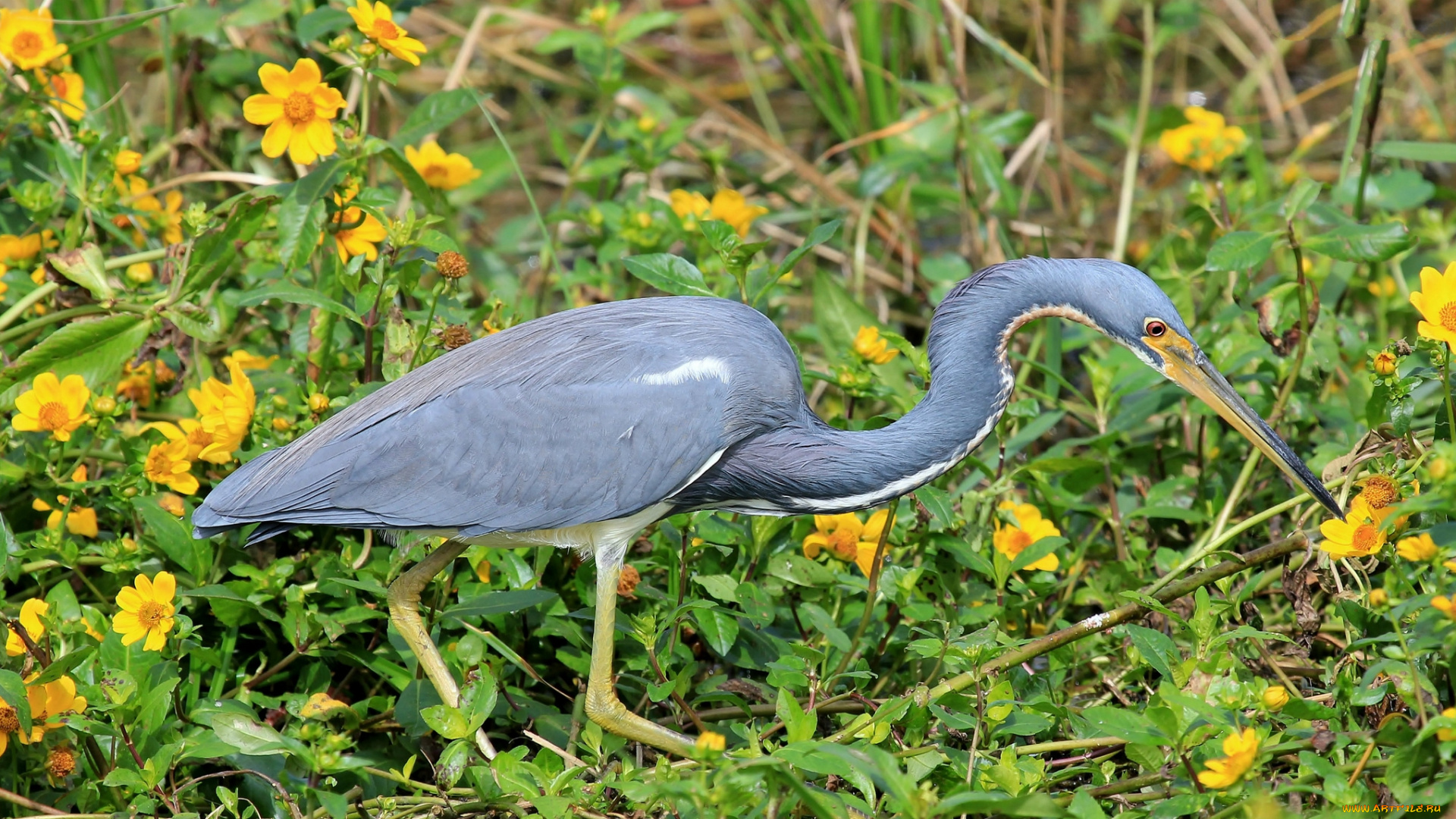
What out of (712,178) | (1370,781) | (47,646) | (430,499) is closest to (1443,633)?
(1370,781)

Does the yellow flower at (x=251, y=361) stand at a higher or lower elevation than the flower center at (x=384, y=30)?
lower

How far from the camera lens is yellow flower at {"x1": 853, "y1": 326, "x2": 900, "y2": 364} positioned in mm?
3403

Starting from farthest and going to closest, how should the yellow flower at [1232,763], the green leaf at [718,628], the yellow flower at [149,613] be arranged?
1. the green leaf at [718,628]
2. the yellow flower at [149,613]
3. the yellow flower at [1232,763]

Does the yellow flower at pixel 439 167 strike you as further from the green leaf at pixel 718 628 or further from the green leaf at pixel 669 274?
the green leaf at pixel 718 628

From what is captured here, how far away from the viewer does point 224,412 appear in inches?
132

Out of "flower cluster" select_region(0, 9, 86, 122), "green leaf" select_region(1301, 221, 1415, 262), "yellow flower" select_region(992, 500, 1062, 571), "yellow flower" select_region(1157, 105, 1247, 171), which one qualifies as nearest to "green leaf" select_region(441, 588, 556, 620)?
"yellow flower" select_region(992, 500, 1062, 571)

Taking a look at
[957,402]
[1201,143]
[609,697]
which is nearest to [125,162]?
[609,697]

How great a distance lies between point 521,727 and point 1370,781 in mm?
1913

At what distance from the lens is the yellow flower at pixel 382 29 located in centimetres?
324

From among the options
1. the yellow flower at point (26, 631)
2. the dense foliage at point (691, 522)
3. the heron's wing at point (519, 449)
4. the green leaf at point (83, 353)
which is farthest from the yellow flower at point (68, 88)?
the yellow flower at point (26, 631)

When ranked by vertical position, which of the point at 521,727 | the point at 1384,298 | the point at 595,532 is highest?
the point at 595,532

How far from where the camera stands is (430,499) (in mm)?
3172

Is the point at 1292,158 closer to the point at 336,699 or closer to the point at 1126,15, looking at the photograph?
the point at 1126,15

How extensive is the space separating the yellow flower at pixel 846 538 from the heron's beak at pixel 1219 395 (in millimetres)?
773
